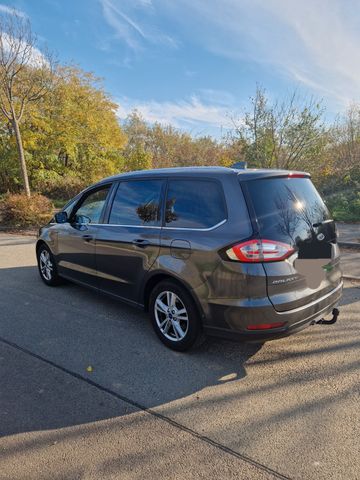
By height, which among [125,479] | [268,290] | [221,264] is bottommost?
[125,479]

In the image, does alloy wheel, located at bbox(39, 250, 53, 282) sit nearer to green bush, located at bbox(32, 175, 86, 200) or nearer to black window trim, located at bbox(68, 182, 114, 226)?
black window trim, located at bbox(68, 182, 114, 226)

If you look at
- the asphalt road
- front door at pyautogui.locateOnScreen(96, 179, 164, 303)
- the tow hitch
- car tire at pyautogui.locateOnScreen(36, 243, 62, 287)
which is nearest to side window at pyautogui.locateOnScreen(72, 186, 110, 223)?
front door at pyautogui.locateOnScreen(96, 179, 164, 303)

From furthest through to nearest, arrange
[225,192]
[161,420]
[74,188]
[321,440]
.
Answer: [74,188] → [225,192] → [161,420] → [321,440]

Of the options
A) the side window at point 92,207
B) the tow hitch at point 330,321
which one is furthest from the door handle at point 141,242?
the tow hitch at point 330,321

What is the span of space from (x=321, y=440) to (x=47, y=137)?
1680cm

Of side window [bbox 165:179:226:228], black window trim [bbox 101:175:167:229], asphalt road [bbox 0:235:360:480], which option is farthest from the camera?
black window trim [bbox 101:175:167:229]

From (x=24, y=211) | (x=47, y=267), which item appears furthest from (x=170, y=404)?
(x=24, y=211)

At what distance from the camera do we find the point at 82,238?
14.4 ft

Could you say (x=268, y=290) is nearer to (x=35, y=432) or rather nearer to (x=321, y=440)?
(x=321, y=440)

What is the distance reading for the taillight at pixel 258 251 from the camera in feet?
8.60

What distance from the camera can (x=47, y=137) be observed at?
628 inches

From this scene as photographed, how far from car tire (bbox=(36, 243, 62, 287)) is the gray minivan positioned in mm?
1672

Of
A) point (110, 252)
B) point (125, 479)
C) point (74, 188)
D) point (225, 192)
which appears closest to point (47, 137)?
point (74, 188)

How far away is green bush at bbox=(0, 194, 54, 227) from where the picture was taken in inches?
473
